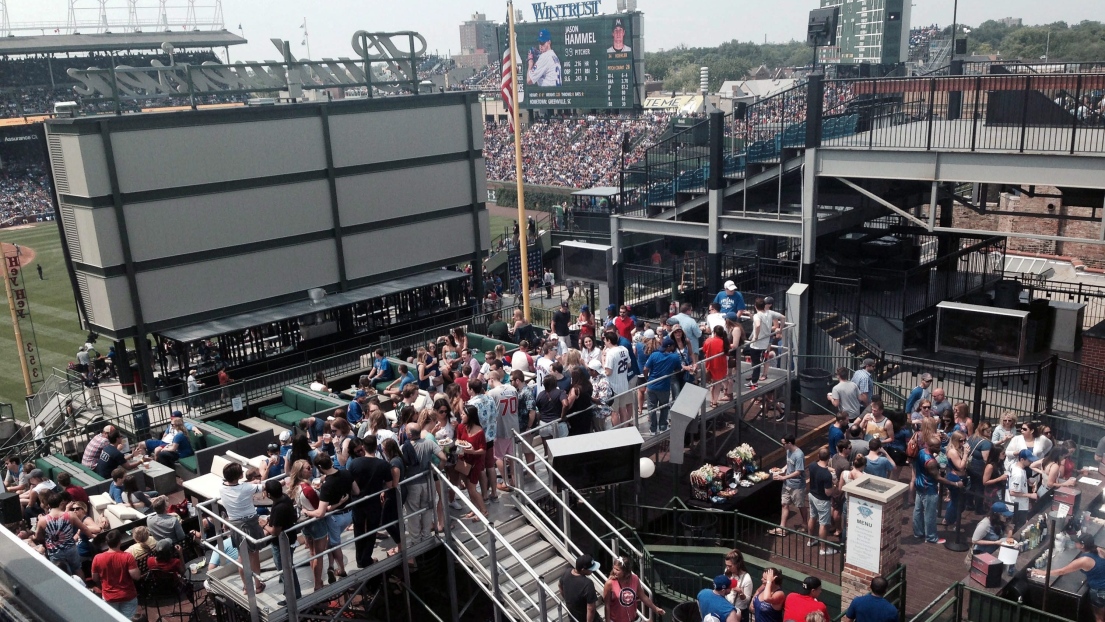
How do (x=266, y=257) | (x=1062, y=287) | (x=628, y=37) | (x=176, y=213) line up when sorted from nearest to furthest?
1. (x=176, y=213)
2. (x=266, y=257)
3. (x=1062, y=287)
4. (x=628, y=37)

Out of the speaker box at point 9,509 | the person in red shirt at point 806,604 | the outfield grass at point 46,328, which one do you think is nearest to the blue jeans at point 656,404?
the person in red shirt at point 806,604

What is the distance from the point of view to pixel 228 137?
19.6 m

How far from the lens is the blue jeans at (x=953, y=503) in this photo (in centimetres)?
1132

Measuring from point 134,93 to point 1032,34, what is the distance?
15214 centimetres

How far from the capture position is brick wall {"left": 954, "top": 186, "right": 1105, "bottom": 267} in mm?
32219

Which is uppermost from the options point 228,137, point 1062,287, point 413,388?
point 228,137

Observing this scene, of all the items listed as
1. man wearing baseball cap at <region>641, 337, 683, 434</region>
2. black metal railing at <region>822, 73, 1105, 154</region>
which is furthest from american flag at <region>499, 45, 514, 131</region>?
man wearing baseball cap at <region>641, 337, 683, 434</region>

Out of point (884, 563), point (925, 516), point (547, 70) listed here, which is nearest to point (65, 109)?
point (884, 563)

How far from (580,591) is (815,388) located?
8818 mm

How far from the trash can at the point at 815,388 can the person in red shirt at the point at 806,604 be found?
798 cm

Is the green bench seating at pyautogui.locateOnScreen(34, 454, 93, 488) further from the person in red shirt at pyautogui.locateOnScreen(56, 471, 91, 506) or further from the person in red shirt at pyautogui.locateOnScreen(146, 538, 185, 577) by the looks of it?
the person in red shirt at pyautogui.locateOnScreen(146, 538, 185, 577)

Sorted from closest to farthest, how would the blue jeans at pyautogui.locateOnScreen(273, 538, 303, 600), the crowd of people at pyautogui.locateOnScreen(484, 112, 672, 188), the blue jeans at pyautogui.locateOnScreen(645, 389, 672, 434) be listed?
the blue jeans at pyautogui.locateOnScreen(273, 538, 303, 600) → the blue jeans at pyautogui.locateOnScreen(645, 389, 672, 434) → the crowd of people at pyautogui.locateOnScreen(484, 112, 672, 188)

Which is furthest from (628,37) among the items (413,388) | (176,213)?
(413,388)

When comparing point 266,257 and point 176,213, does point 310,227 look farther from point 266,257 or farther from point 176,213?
point 176,213
